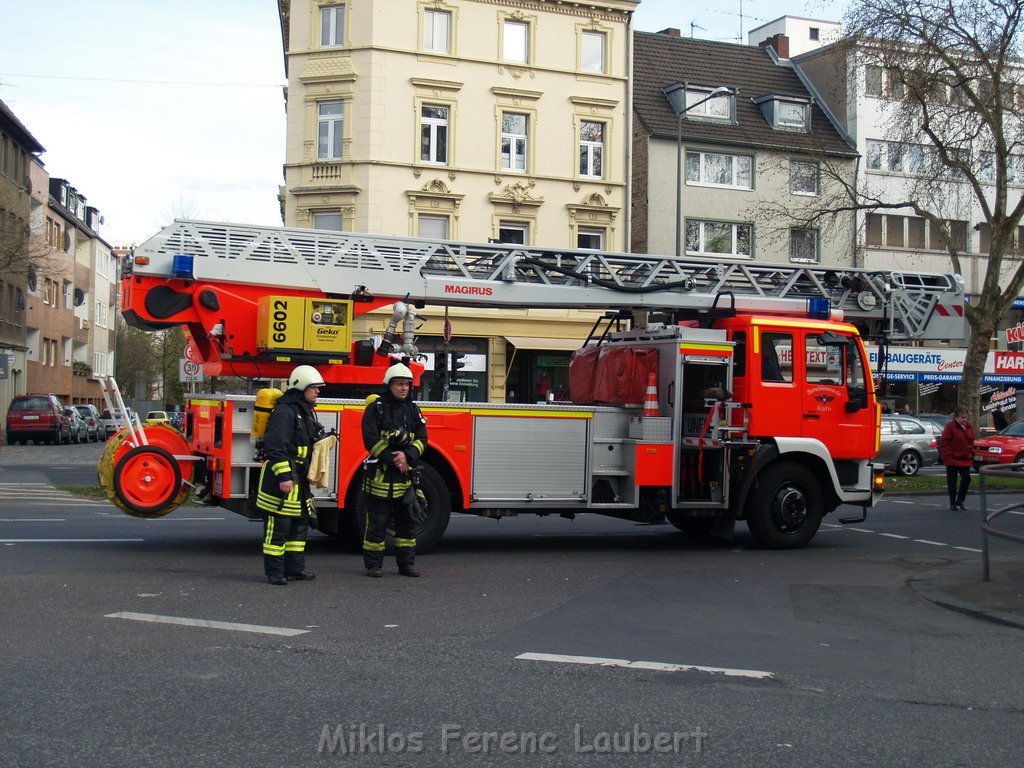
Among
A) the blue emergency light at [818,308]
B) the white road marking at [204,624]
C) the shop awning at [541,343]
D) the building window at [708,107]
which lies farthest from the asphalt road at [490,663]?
the building window at [708,107]

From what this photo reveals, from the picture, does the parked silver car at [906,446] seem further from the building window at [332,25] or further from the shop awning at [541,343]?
the building window at [332,25]

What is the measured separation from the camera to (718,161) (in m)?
39.8

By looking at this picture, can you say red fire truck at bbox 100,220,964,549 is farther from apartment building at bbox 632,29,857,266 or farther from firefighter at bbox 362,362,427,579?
apartment building at bbox 632,29,857,266

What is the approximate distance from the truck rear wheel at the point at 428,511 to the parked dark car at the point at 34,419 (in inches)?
1337

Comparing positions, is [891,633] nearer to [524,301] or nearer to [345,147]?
[524,301]

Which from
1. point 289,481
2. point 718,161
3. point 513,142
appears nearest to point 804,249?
point 718,161

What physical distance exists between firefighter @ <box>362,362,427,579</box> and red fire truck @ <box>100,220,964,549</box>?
3.21ft

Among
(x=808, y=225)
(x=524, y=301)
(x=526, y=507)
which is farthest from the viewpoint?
(x=808, y=225)

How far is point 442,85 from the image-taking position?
34.0 metres

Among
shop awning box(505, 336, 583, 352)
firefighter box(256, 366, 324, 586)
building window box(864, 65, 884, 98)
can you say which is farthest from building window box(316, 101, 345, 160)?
firefighter box(256, 366, 324, 586)

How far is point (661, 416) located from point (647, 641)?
5.00 m

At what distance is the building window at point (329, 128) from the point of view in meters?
33.3

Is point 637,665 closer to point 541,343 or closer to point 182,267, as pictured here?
point 182,267

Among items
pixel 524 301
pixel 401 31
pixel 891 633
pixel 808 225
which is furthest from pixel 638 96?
pixel 891 633
